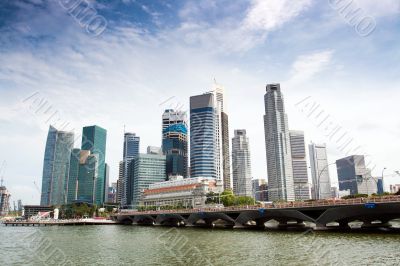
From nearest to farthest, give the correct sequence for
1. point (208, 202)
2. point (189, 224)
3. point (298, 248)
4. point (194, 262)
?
1. point (194, 262)
2. point (298, 248)
3. point (189, 224)
4. point (208, 202)

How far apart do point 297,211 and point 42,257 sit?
49772 mm

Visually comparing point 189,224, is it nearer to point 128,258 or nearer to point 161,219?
point 161,219

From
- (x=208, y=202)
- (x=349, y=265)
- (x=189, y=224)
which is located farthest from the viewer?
(x=208, y=202)

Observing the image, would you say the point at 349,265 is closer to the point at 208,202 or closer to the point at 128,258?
the point at 128,258

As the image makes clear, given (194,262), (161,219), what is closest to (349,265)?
(194,262)

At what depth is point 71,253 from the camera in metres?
42.3

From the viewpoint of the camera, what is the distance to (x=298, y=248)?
41781mm

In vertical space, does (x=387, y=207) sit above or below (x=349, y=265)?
above

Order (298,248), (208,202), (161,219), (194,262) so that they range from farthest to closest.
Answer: (208,202) → (161,219) → (298,248) → (194,262)

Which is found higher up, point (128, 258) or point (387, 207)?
point (387, 207)

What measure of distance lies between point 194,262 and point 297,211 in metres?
42.4

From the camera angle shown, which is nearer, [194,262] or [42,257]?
[194,262]

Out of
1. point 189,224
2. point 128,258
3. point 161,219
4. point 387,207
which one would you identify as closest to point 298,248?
point 128,258

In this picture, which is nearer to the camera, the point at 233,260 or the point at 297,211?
the point at 233,260
